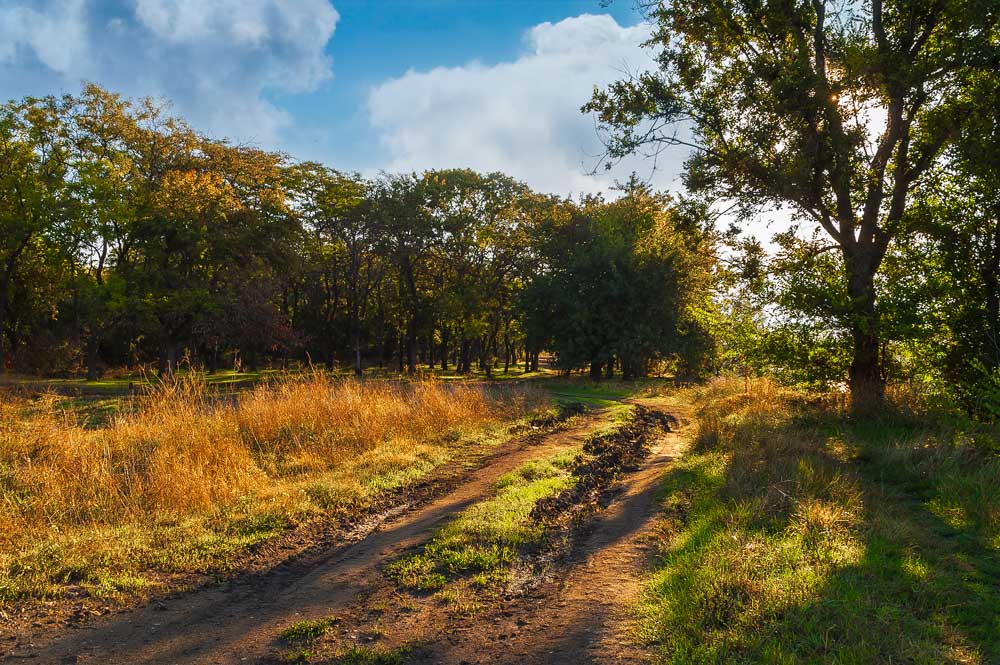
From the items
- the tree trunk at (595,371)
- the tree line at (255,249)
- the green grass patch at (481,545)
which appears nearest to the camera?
the green grass patch at (481,545)

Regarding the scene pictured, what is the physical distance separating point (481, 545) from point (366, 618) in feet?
5.70

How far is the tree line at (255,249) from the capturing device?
28312mm

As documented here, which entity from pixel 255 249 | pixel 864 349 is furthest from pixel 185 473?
pixel 255 249

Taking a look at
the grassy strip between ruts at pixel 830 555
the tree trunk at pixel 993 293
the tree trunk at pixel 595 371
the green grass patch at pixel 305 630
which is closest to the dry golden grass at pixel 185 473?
the green grass patch at pixel 305 630

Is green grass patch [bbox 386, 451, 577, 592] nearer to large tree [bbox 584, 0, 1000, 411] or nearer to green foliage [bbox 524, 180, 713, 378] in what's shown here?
large tree [bbox 584, 0, 1000, 411]

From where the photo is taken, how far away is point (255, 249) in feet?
100

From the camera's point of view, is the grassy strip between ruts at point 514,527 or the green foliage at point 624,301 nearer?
the grassy strip between ruts at point 514,527

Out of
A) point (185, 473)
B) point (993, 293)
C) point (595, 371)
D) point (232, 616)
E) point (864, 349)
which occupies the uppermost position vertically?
point (993, 293)

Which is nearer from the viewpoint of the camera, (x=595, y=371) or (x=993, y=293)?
(x=993, y=293)

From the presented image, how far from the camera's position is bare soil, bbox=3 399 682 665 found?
4.19m

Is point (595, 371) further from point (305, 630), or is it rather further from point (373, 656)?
point (373, 656)

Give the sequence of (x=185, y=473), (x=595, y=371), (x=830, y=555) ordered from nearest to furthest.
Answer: (x=830, y=555)
(x=185, y=473)
(x=595, y=371)

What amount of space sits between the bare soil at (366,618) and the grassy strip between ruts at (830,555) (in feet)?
1.53

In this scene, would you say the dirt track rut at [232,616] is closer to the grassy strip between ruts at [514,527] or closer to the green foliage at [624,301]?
the grassy strip between ruts at [514,527]
